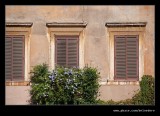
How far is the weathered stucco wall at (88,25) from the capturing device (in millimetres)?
14086

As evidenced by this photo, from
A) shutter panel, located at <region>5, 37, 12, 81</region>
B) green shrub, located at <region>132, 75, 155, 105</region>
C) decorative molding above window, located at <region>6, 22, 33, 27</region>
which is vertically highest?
decorative molding above window, located at <region>6, 22, 33, 27</region>

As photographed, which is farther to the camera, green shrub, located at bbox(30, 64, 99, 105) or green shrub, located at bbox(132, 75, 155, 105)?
green shrub, located at bbox(132, 75, 155, 105)

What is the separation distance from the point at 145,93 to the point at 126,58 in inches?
55.6

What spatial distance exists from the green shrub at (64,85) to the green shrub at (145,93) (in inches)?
58.1

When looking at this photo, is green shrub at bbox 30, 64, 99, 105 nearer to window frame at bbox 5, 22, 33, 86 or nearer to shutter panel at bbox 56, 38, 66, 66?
window frame at bbox 5, 22, 33, 86

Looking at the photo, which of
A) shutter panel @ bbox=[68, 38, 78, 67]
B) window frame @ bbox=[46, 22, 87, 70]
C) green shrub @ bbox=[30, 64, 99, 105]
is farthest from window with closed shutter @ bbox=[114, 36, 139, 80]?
shutter panel @ bbox=[68, 38, 78, 67]

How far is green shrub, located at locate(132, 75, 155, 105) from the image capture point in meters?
13.7

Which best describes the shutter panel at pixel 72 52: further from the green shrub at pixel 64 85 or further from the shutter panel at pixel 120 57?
the shutter panel at pixel 120 57

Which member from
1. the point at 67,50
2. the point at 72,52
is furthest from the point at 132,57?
the point at 67,50

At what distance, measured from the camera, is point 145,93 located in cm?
1378

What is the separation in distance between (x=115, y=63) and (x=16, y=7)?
13.2ft

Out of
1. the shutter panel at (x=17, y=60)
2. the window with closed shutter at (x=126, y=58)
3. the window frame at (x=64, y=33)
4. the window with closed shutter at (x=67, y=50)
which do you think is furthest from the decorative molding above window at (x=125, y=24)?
the shutter panel at (x=17, y=60)

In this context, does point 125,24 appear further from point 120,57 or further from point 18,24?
point 18,24

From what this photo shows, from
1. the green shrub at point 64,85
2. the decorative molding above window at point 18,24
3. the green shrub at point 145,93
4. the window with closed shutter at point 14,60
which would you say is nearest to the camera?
the green shrub at point 64,85
